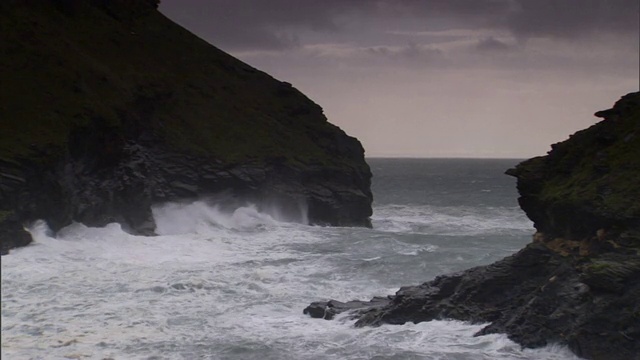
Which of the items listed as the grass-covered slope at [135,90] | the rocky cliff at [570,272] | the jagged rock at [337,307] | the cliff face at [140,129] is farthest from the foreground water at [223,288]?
the grass-covered slope at [135,90]

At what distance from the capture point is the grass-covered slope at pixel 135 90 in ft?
179

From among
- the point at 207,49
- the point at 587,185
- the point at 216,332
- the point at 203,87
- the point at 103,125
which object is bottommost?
the point at 216,332

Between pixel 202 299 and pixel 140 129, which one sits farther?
pixel 140 129

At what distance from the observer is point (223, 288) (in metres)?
35.0

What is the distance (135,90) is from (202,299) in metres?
40.0

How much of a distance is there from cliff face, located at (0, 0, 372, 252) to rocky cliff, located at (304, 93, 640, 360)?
26.5 meters

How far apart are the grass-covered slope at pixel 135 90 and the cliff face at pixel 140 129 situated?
17 cm

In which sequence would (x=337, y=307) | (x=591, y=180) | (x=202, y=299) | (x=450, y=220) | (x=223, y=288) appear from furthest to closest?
(x=450, y=220) < (x=223, y=288) < (x=202, y=299) < (x=337, y=307) < (x=591, y=180)

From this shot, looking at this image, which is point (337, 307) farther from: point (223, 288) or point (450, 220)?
point (450, 220)

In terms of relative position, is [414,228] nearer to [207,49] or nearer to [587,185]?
[207,49]

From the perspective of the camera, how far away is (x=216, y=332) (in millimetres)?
26906

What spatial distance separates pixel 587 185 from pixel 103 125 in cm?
4049

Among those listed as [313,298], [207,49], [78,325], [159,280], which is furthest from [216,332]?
[207,49]

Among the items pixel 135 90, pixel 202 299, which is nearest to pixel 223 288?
pixel 202 299
